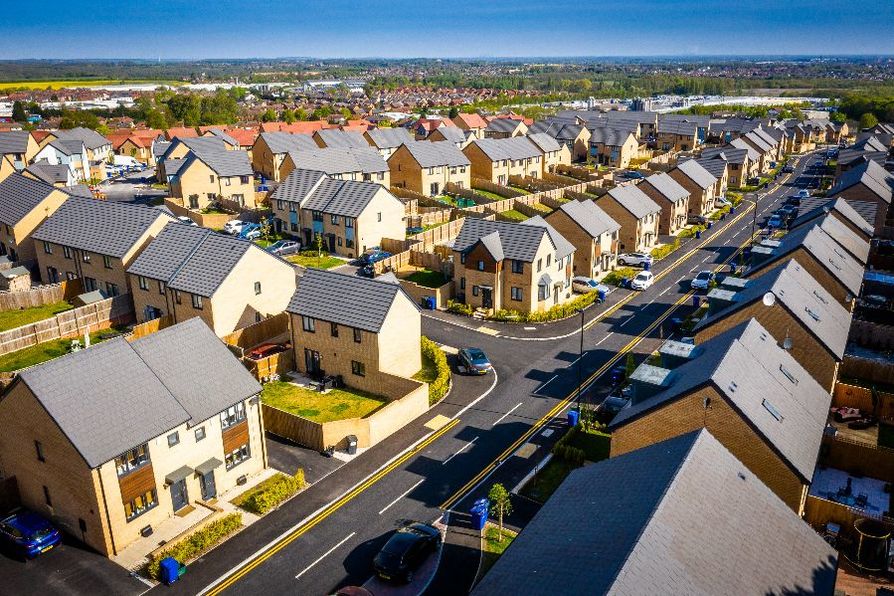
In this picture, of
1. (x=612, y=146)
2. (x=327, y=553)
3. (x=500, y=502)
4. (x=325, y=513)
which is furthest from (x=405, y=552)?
(x=612, y=146)

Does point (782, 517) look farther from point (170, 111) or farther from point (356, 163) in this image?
point (170, 111)

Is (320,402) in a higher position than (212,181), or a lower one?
lower

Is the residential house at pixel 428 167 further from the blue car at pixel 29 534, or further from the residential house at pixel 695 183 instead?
the blue car at pixel 29 534

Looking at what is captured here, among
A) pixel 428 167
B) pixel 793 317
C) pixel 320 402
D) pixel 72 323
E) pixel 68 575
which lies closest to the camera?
pixel 68 575

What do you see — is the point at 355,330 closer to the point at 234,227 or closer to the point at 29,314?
the point at 29,314

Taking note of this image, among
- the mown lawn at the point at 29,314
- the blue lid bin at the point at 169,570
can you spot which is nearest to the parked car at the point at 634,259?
the mown lawn at the point at 29,314

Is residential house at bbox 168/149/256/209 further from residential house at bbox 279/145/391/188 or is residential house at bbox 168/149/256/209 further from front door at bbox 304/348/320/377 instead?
front door at bbox 304/348/320/377

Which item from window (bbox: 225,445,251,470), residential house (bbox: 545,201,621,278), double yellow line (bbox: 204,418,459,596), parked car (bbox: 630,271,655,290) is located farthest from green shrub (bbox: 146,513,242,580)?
parked car (bbox: 630,271,655,290)
